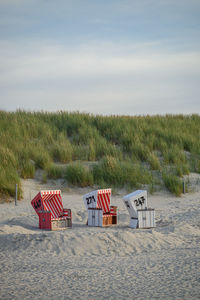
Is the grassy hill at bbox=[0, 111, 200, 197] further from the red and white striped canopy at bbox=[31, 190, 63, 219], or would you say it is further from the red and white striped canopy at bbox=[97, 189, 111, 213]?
the red and white striped canopy at bbox=[97, 189, 111, 213]

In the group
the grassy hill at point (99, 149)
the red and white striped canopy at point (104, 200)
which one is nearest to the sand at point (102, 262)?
the red and white striped canopy at point (104, 200)

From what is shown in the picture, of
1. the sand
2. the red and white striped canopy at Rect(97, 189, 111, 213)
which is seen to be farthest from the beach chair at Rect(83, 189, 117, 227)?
the sand

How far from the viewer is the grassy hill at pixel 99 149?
1496 centimetres

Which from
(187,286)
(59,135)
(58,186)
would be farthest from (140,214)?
(59,135)

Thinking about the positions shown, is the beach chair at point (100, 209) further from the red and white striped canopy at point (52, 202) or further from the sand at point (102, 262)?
the red and white striped canopy at point (52, 202)

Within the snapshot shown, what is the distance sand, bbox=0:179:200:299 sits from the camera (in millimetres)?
5168

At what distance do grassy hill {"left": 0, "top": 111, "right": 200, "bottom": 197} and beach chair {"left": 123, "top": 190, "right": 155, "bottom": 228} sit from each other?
467 cm

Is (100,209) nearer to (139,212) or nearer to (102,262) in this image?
(139,212)

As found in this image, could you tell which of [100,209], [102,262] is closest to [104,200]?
[100,209]

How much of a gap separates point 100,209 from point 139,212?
955 millimetres

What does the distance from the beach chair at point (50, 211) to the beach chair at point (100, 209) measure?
0.54 metres

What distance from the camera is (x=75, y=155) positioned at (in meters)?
17.1

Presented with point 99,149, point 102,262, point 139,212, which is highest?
point 99,149

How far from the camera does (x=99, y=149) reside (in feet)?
57.2
